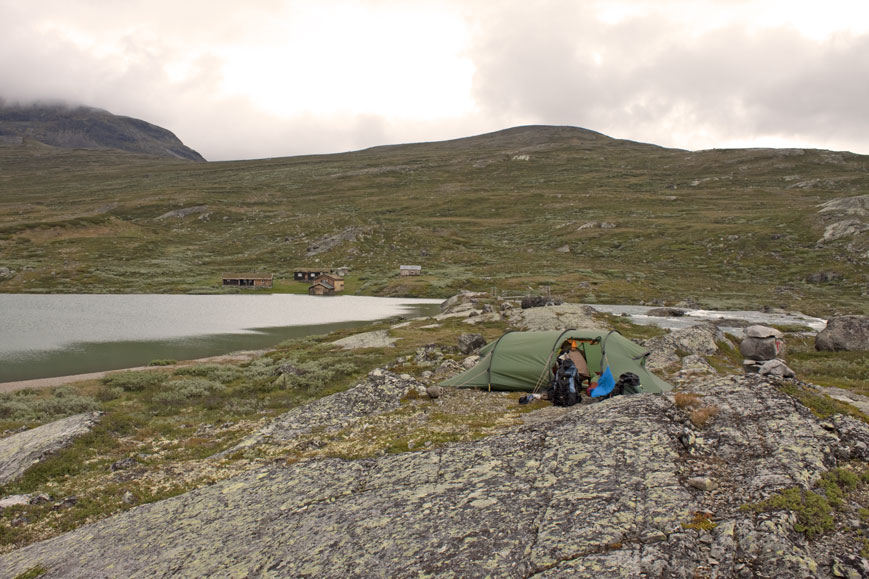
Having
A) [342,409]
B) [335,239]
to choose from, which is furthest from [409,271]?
[342,409]

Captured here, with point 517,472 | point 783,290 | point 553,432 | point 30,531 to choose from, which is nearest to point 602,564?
point 517,472

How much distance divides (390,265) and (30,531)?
454 feet

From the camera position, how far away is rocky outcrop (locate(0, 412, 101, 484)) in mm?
17233

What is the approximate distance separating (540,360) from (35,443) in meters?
20.7

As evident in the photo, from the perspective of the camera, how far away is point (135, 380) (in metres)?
34.2

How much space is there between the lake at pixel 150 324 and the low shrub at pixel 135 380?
37.8 ft

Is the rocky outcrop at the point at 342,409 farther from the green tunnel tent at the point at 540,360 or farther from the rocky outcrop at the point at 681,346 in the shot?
the rocky outcrop at the point at 681,346

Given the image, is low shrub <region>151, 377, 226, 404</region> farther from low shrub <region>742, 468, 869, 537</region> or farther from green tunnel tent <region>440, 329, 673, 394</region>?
low shrub <region>742, 468, 869, 537</region>

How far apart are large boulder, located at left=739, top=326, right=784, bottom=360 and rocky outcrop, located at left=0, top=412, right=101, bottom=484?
138ft

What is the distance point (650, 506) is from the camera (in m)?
8.48

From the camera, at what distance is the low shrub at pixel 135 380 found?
3337 cm

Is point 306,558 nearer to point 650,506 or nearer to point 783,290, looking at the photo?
point 650,506

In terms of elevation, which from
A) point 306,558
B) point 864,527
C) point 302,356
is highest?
point 864,527

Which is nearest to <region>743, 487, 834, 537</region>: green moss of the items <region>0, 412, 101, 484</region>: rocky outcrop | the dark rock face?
<region>0, 412, 101, 484</region>: rocky outcrop
